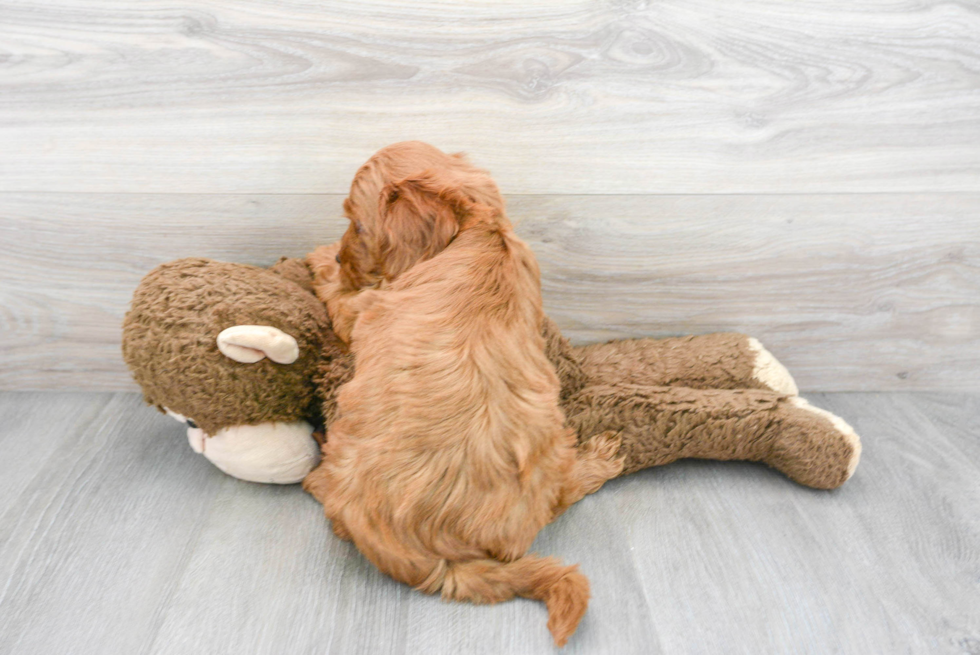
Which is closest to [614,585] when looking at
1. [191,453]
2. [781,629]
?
[781,629]

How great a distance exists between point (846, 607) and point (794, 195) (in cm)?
71

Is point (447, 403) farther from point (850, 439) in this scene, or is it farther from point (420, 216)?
point (850, 439)

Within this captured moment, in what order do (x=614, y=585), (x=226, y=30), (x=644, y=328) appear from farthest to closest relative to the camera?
(x=644, y=328) < (x=226, y=30) < (x=614, y=585)

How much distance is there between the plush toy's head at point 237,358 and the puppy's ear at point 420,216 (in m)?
0.21

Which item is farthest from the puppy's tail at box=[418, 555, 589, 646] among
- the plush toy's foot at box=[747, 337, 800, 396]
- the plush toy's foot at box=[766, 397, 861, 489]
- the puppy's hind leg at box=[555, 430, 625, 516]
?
the plush toy's foot at box=[747, 337, 800, 396]

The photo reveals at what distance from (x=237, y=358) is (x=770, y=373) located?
942mm

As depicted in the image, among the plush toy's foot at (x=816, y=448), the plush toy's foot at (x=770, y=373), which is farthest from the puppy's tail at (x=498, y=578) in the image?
the plush toy's foot at (x=770, y=373)

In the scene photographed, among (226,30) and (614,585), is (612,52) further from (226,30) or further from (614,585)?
(614,585)

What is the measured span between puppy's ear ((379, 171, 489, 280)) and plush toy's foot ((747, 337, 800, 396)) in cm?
68

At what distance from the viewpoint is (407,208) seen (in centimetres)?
92

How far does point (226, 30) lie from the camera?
1.10 meters

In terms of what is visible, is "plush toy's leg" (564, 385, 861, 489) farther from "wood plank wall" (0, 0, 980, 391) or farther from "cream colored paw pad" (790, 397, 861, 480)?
"wood plank wall" (0, 0, 980, 391)

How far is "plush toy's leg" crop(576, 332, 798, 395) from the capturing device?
1240 mm

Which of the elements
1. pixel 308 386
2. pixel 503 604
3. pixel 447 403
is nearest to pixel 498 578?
pixel 503 604
